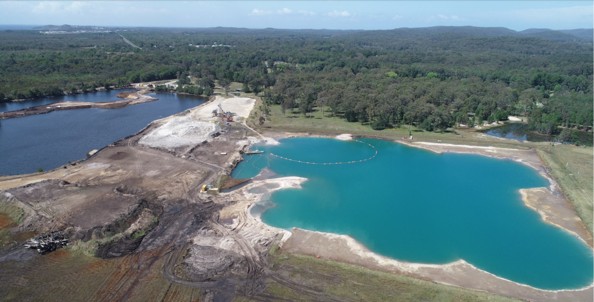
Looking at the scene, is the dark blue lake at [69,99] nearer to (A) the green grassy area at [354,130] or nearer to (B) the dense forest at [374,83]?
(B) the dense forest at [374,83]

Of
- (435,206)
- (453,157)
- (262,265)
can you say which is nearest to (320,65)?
(453,157)

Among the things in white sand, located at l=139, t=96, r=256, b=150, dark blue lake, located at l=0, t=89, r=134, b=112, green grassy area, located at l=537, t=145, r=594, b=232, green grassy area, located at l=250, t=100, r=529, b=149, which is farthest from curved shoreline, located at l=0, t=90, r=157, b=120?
green grassy area, located at l=537, t=145, r=594, b=232

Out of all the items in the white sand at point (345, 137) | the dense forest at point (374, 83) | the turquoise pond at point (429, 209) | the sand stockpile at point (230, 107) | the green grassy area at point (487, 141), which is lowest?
the turquoise pond at point (429, 209)

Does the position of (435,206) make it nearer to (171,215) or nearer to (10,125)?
(171,215)

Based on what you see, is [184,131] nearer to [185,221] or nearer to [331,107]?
[185,221]

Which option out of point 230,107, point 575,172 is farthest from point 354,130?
point 575,172

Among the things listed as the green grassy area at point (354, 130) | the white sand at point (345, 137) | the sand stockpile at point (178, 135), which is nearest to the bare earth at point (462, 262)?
the green grassy area at point (354, 130)
